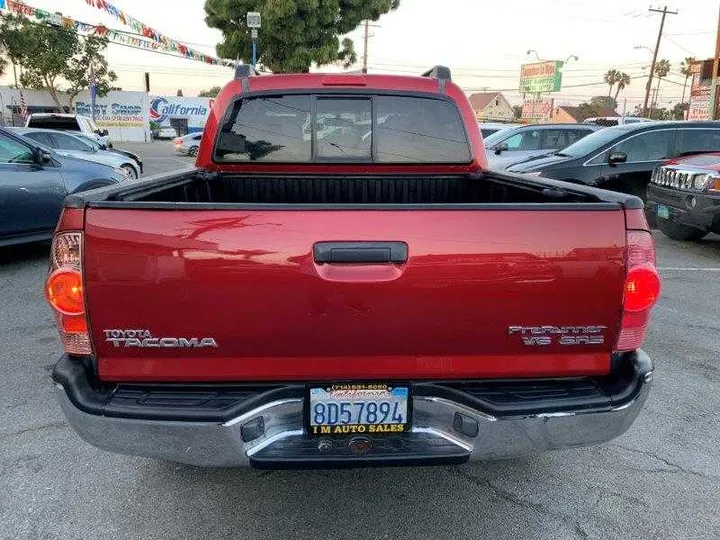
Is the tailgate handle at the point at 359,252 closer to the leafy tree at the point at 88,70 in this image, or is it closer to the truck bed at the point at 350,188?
the truck bed at the point at 350,188

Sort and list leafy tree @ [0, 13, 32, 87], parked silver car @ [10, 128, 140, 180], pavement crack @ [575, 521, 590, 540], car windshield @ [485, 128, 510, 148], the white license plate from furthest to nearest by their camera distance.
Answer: leafy tree @ [0, 13, 32, 87] → car windshield @ [485, 128, 510, 148] → parked silver car @ [10, 128, 140, 180] → the white license plate → pavement crack @ [575, 521, 590, 540]

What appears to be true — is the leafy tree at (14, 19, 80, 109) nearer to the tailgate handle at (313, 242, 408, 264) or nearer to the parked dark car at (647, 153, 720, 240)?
the parked dark car at (647, 153, 720, 240)

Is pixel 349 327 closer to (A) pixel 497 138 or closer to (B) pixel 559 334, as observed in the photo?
(B) pixel 559 334

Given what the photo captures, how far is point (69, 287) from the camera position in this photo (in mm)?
2049

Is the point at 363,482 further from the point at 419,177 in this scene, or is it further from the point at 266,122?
the point at 266,122

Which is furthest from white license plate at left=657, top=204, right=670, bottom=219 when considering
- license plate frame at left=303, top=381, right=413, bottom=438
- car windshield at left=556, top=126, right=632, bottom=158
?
license plate frame at left=303, top=381, right=413, bottom=438

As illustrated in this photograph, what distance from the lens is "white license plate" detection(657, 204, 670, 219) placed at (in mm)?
8148

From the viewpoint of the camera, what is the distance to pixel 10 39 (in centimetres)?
3703

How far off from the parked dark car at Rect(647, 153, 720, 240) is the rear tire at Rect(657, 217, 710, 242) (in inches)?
2.9

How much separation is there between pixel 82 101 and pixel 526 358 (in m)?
51.1

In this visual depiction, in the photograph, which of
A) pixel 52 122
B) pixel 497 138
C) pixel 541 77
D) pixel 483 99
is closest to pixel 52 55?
pixel 52 122

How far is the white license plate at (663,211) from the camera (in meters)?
8.15

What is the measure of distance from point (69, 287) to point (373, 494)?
64.3 inches

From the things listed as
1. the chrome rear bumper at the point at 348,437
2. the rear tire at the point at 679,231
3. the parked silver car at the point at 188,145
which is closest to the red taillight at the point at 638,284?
the chrome rear bumper at the point at 348,437
